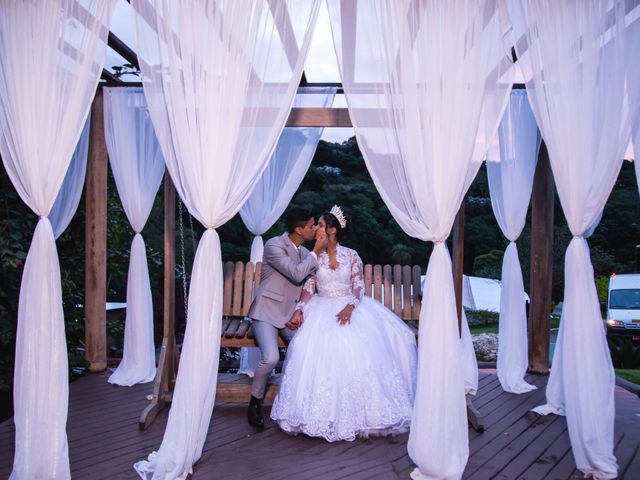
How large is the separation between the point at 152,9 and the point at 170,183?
150 cm

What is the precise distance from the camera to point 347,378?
3.87 meters

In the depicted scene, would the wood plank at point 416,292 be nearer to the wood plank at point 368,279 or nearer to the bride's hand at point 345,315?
the wood plank at point 368,279

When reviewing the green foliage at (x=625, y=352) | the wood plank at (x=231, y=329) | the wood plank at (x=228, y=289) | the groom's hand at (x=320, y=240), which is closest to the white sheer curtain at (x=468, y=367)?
the groom's hand at (x=320, y=240)

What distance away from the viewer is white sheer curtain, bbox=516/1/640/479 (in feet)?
10.8

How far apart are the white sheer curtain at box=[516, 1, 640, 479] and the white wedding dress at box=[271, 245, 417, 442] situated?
1.13 metres

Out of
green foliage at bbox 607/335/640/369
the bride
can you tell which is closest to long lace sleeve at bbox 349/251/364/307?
the bride

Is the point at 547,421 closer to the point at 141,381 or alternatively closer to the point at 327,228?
the point at 327,228

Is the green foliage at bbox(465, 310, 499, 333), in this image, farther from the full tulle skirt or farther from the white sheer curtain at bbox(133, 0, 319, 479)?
the white sheer curtain at bbox(133, 0, 319, 479)

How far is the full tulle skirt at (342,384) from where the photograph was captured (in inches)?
151

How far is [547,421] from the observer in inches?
168

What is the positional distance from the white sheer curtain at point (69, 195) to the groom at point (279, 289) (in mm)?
2014

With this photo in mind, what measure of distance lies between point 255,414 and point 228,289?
4.06 ft

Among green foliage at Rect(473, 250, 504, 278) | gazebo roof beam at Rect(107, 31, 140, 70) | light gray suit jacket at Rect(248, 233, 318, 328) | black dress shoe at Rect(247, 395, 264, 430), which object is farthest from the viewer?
green foliage at Rect(473, 250, 504, 278)

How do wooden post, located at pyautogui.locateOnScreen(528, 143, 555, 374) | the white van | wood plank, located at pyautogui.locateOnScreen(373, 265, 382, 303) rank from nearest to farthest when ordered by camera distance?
wood plank, located at pyautogui.locateOnScreen(373, 265, 382, 303) → wooden post, located at pyautogui.locateOnScreen(528, 143, 555, 374) → the white van
